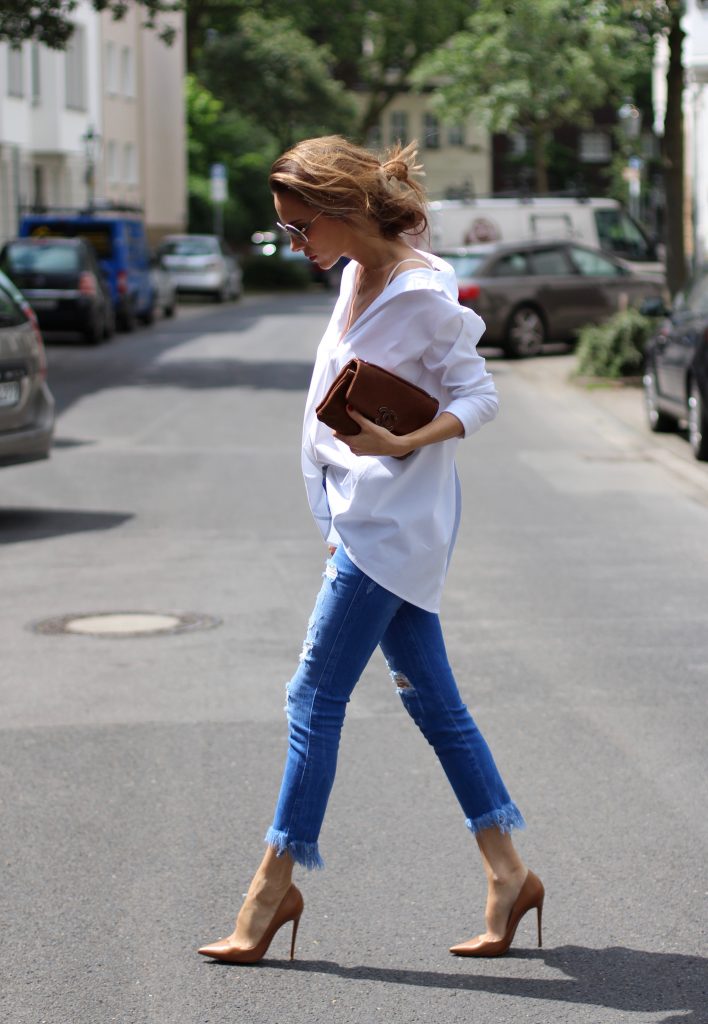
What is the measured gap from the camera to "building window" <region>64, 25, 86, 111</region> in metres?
51.9

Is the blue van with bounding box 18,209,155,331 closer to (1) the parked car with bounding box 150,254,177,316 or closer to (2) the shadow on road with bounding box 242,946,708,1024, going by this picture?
(1) the parked car with bounding box 150,254,177,316

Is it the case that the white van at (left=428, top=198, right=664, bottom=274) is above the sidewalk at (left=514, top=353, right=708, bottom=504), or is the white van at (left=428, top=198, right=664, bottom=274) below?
above

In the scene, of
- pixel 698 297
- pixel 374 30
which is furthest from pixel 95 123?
pixel 698 297

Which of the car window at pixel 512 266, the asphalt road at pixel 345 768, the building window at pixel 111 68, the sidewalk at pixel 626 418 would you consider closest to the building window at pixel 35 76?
the building window at pixel 111 68

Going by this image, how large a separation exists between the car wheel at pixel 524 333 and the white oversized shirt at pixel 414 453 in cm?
2267

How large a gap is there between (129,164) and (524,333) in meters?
37.1

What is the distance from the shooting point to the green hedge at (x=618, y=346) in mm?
21922

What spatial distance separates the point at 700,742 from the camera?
247 inches

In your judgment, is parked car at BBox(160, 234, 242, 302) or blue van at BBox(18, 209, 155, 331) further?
parked car at BBox(160, 234, 242, 302)

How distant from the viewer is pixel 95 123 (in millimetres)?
55031

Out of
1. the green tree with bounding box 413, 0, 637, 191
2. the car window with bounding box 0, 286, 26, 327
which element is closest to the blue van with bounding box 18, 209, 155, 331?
the green tree with bounding box 413, 0, 637, 191

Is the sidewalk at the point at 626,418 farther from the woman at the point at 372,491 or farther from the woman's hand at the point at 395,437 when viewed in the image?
the woman's hand at the point at 395,437

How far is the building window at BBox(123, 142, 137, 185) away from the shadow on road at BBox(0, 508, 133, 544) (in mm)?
49695

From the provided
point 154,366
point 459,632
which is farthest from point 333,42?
point 459,632
